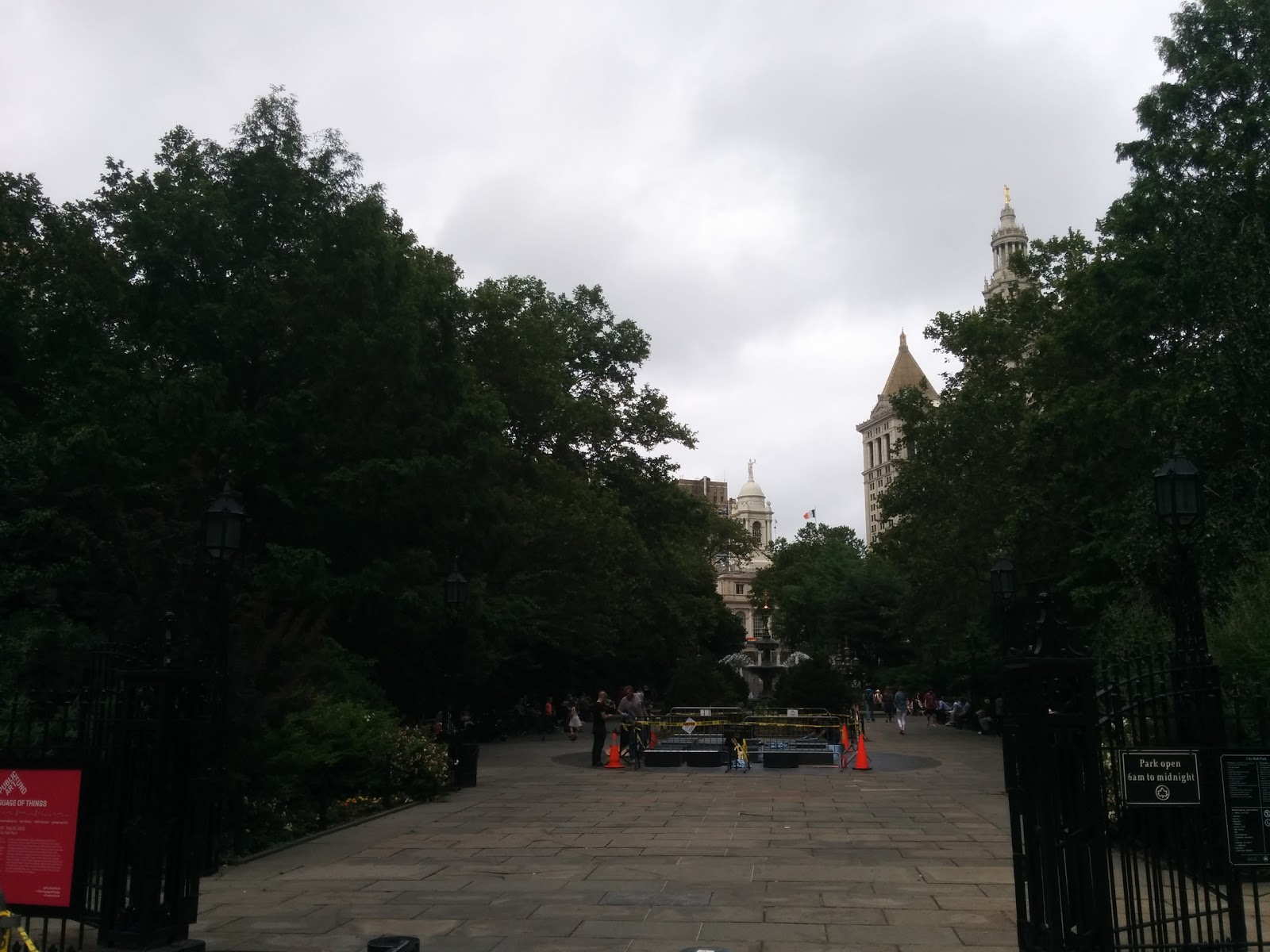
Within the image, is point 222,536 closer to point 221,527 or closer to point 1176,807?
point 221,527

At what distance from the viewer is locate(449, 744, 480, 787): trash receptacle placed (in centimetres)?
2191

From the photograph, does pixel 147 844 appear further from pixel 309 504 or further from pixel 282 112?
pixel 282 112

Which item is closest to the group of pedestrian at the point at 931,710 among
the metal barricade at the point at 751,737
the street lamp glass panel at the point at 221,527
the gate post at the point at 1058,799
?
the metal barricade at the point at 751,737

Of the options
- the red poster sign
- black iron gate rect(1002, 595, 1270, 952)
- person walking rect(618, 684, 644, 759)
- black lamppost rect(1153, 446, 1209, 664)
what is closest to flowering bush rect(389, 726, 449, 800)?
person walking rect(618, 684, 644, 759)

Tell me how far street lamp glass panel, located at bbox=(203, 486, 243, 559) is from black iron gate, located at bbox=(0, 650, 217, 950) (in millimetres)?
2871

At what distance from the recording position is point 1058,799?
7.17 metres

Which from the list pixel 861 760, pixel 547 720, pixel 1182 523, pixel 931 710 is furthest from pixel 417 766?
pixel 931 710

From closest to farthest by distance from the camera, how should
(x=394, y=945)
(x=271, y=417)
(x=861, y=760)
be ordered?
(x=394, y=945) → (x=271, y=417) → (x=861, y=760)

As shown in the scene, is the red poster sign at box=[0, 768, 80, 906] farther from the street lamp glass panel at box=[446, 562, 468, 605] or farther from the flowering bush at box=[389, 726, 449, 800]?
the street lamp glass panel at box=[446, 562, 468, 605]

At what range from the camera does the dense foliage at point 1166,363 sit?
21.4 meters

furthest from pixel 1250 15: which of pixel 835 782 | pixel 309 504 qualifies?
pixel 309 504

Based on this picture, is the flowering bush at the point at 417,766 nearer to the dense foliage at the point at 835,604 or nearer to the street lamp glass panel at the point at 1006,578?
the street lamp glass panel at the point at 1006,578

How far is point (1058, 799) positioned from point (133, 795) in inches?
261

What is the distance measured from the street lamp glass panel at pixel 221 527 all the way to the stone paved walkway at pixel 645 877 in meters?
3.43
